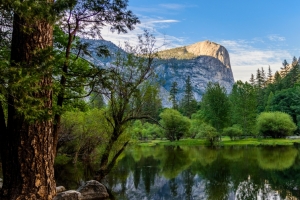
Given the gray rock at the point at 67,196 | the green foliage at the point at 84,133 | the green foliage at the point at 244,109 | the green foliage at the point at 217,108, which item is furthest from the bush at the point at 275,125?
the gray rock at the point at 67,196

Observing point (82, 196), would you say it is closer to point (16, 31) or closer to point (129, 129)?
point (129, 129)

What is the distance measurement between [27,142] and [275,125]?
2165 inches

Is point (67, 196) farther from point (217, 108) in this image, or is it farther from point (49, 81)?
point (217, 108)

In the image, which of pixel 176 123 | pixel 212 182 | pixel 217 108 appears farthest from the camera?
pixel 217 108

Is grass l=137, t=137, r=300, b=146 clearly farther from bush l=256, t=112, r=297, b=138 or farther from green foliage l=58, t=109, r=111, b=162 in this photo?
green foliage l=58, t=109, r=111, b=162

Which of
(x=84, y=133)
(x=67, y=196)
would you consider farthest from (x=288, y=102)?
(x=67, y=196)

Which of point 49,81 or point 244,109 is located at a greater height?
point 244,109

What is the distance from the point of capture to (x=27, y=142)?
5.29 meters

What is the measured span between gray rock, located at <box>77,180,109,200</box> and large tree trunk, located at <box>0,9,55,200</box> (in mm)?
9141

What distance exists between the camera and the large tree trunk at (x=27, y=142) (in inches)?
208

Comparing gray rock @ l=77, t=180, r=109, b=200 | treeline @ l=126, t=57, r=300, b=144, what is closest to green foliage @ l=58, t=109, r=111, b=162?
gray rock @ l=77, t=180, r=109, b=200

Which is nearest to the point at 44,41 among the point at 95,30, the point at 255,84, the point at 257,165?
the point at 95,30

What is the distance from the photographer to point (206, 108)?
62.7 meters

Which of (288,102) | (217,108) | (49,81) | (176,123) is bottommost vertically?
(176,123)
